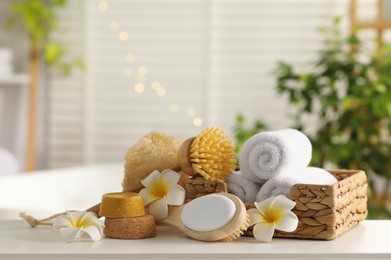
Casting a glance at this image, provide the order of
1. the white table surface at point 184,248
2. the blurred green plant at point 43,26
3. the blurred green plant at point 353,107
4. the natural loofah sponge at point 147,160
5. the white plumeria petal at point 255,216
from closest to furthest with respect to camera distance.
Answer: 1. the white table surface at point 184,248
2. the white plumeria petal at point 255,216
3. the natural loofah sponge at point 147,160
4. the blurred green plant at point 353,107
5. the blurred green plant at point 43,26

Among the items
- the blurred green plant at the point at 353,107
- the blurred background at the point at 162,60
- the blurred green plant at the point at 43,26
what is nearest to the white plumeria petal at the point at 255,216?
the blurred green plant at the point at 353,107

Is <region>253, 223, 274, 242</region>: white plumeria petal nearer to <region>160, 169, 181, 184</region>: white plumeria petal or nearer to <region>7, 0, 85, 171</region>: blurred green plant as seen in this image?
<region>160, 169, 181, 184</region>: white plumeria petal

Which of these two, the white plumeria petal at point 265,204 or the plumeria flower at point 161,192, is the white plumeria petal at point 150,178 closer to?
the plumeria flower at point 161,192

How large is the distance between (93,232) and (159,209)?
12 cm

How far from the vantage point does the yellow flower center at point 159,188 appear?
1.17 metres

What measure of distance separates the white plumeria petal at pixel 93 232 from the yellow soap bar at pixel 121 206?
0.09ft

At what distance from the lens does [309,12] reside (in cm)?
402

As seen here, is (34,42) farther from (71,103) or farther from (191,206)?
(191,206)

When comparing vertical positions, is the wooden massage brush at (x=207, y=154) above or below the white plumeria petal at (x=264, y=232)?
above

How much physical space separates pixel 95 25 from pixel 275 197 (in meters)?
3.08

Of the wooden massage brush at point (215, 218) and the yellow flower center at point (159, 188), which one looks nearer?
the wooden massage brush at point (215, 218)

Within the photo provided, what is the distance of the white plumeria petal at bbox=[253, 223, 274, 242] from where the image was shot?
1075 millimetres

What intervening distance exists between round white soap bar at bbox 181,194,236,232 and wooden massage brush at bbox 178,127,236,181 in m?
0.06
